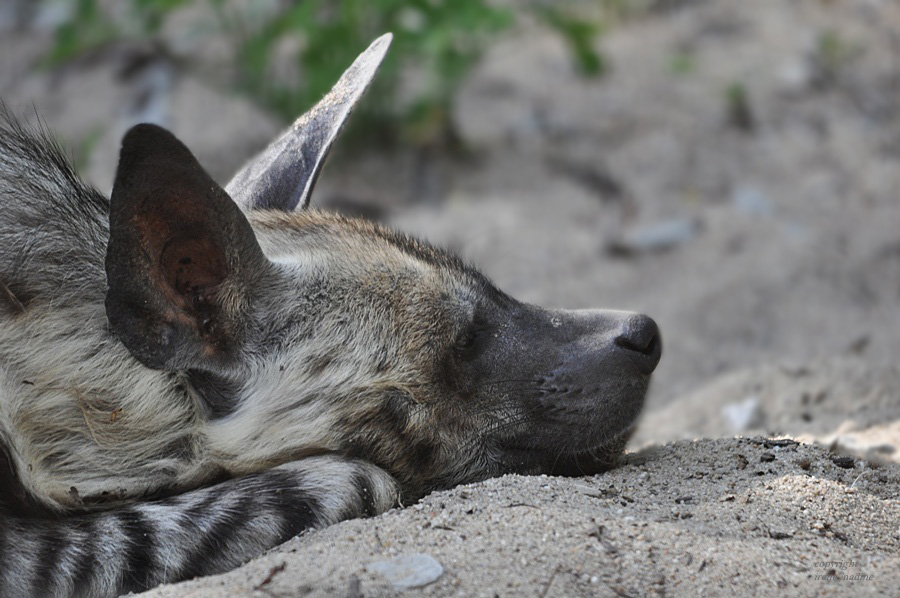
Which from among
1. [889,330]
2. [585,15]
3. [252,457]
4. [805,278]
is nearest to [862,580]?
[252,457]

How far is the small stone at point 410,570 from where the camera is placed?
2377 millimetres

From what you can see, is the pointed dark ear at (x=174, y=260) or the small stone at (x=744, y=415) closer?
the pointed dark ear at (x=174, y=260)

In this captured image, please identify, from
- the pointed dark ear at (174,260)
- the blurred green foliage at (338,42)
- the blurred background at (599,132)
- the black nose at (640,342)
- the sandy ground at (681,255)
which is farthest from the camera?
the blurred green foliage at (338,42)

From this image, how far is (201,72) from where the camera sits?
7602 millimetres

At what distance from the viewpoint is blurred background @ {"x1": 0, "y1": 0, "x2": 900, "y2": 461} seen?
6.12 metres

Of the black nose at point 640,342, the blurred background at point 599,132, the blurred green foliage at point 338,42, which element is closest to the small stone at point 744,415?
the blurred background at point 599,132

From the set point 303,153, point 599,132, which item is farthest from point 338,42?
point 303,153

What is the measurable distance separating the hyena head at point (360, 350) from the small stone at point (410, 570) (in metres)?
0.55

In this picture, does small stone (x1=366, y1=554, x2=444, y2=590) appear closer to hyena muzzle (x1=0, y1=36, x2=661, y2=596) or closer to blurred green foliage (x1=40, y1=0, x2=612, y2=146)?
hyena muzzle (x1=0, y1=36, x2=661, y2=596)

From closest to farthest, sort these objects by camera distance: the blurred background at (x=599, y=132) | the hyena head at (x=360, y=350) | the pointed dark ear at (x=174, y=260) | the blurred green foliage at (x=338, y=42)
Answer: the pointed dark ear at (x=174, y=260)
the hyena head at (x=360, y=350)
the blurred background at (x=599, y=132)
the blurred green foliage at (x=338, y=42)

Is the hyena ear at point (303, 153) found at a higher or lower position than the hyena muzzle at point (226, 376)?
higher

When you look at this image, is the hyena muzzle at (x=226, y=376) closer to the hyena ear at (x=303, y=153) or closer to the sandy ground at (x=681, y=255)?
the sandy ground at (x=681, y=255)

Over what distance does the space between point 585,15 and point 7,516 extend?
22.8ft

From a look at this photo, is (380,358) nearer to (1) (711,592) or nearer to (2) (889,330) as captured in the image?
(1) (711,592)
